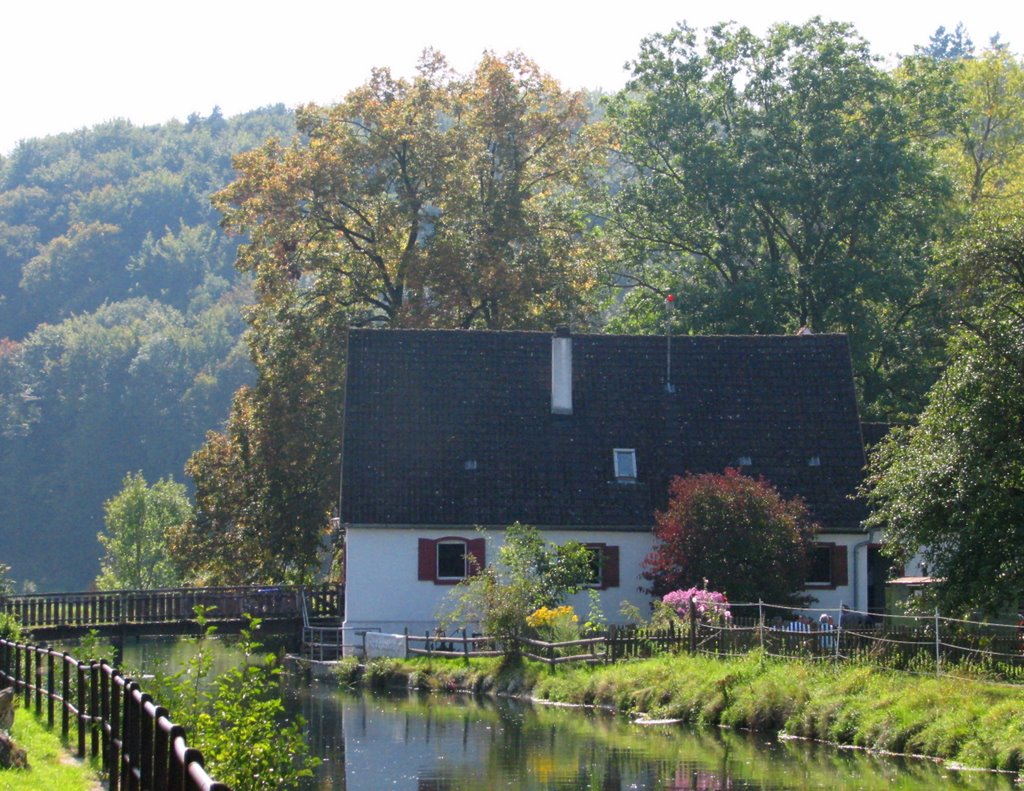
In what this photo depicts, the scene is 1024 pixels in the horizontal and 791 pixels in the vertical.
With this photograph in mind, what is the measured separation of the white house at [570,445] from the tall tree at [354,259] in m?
6.31

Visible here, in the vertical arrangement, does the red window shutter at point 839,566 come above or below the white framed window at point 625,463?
below

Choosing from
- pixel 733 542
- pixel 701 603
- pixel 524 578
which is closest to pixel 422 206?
pixel 524 578

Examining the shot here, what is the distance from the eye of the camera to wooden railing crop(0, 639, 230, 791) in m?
8.71

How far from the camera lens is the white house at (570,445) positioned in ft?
119

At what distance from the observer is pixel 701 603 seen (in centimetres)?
3036

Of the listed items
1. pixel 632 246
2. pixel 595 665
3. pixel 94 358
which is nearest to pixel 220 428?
pixel 94 358

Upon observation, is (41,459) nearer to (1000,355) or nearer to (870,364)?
(870,364)

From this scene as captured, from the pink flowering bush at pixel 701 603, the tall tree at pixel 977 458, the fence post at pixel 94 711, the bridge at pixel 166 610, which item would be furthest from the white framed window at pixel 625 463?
the fence post at pixel 94 711

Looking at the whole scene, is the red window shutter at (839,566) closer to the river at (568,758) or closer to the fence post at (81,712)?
the river at (568,758)

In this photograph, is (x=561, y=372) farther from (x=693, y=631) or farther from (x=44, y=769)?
(x=44, y=769)

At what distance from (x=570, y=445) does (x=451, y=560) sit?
12.7 ft

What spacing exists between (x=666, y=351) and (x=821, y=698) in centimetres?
1653

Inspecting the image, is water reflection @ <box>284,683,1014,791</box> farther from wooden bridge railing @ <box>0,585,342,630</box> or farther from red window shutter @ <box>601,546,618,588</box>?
wooden bridge railing @ <box>0,585,342,630</box>

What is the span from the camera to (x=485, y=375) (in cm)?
3894
